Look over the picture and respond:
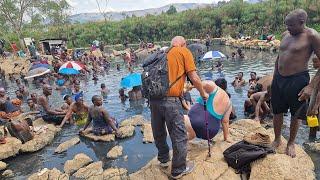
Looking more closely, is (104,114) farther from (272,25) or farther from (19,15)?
(272,25)

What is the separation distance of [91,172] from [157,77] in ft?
Answer: 10.2

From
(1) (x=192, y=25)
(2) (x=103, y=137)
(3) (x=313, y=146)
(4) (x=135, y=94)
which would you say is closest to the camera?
(3) (x=313, y=146)

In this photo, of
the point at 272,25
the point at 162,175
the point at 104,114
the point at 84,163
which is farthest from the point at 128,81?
the point at 272,25

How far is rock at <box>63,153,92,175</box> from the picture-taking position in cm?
746

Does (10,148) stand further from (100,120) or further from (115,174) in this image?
(115,174)

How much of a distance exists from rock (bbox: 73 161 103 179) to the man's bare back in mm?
3905

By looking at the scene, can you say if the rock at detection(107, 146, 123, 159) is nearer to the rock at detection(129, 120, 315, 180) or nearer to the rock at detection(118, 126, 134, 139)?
the rock at detection(118, 126, 134, 139)

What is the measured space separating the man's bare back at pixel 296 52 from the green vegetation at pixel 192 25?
36039mm

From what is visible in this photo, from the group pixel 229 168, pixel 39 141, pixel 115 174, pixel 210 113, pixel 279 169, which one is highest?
pixel 210 113

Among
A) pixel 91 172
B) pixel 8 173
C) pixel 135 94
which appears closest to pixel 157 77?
pixel 91 172

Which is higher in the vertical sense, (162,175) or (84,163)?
(162,175)

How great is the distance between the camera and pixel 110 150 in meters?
8.66

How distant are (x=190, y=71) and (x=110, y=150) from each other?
4.35m

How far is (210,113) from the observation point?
6219 mm
